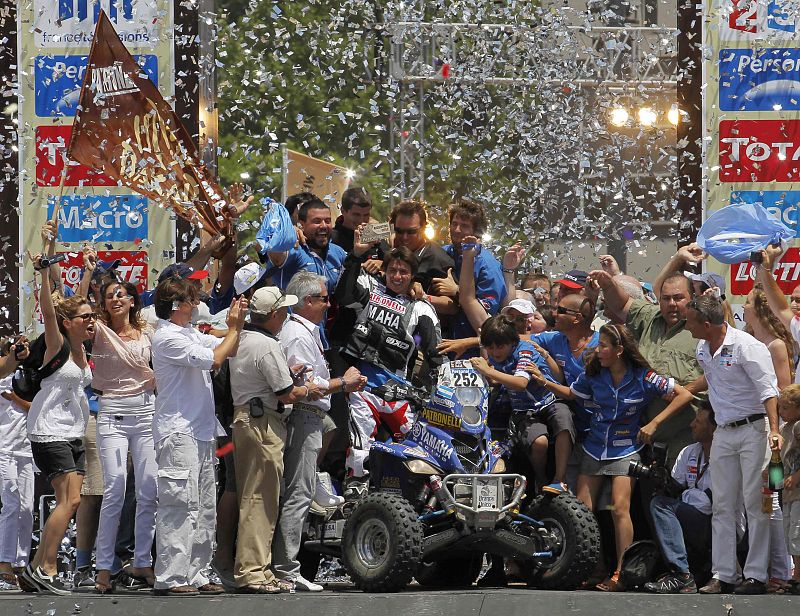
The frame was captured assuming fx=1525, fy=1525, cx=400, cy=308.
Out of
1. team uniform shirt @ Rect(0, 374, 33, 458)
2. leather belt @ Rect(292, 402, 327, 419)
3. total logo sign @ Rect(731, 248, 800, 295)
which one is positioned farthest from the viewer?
total logo sign @ Rect(731, 248, 800, 295)

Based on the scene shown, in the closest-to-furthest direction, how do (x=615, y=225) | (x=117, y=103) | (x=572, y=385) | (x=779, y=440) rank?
1. (x=779, y=440)
2. (x=572, y=385)
3. (x=117, y=103)
4. (x=615, y=225)

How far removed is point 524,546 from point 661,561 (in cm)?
95

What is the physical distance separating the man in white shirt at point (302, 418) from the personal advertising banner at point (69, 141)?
11.0 ft

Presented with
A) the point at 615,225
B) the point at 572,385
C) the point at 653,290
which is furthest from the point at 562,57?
the point at 572,385

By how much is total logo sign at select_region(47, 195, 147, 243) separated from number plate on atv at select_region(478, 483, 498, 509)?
15.8 feet

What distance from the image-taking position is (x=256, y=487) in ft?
31.7

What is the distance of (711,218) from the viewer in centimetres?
1116

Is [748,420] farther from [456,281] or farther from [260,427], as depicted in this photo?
[260,427]

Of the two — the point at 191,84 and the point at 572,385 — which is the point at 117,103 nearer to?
the point at 191,84

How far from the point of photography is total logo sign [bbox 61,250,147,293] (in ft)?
42.9

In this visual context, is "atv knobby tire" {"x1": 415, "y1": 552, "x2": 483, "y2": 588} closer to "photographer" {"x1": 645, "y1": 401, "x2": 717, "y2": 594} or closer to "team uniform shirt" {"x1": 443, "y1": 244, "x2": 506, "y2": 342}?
"photographer" {"x1": 645, "y1": 401, "x2": 717, "y2": 594}

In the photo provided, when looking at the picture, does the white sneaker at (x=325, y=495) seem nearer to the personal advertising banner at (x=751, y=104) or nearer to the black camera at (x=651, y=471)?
the black camera at (x=651, y=471)

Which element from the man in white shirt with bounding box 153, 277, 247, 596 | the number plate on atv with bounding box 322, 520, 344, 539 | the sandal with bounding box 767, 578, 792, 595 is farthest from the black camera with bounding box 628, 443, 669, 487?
the man in white shirt with bounding box 153, 277, 247, 596

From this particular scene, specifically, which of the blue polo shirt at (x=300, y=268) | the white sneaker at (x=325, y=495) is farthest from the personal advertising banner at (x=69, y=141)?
the white sneaker at (x=325, y=495)
